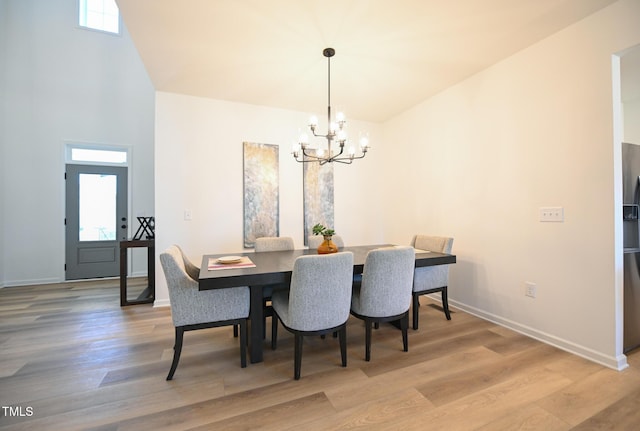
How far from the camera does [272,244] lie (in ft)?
9.34

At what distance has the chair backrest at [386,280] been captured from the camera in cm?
191

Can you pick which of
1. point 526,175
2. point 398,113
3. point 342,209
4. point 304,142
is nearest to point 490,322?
point 526,175

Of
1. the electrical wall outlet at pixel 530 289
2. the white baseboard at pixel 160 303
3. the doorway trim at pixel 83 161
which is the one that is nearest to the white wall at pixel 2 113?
the doorway trim at pixel 83 161

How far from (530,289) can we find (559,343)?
451mm

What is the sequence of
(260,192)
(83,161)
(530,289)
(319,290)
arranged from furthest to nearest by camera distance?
(83,161)
(260,192)
(530,289)
(319,290)

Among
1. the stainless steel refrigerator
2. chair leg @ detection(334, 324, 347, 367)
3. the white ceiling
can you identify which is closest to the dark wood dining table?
chair leg @ detection(334, 324, 347, 367)

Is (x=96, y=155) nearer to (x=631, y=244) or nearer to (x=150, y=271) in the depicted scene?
(x=150, y=271)

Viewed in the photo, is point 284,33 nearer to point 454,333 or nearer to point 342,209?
point 342,209

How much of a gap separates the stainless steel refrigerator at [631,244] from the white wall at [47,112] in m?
6.35

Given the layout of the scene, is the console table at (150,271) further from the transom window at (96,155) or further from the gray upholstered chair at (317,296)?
the gray upholstered chair at (317,296)

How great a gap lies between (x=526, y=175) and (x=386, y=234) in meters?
2.22

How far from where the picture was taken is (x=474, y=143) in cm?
284

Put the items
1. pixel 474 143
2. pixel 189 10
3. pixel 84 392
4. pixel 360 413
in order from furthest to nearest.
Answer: pixel 474 143 → pixel 189 10 → pixel 84 392 → pixel 360 413

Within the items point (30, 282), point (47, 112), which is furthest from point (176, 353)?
point (47, 112)
